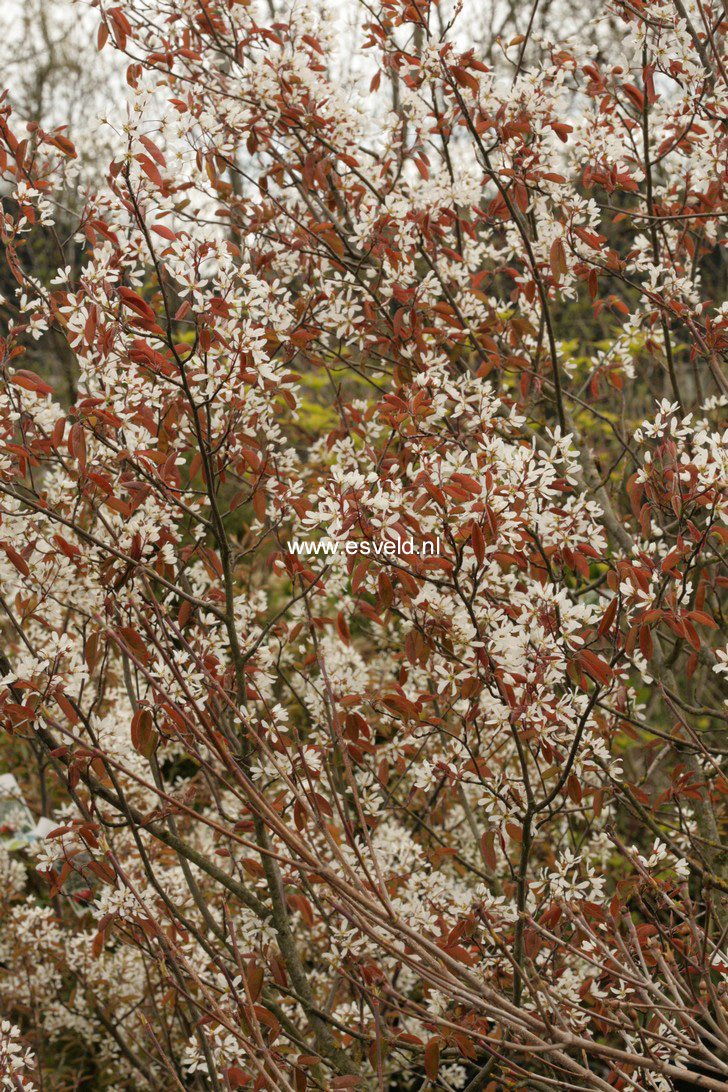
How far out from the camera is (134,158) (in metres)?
2.07

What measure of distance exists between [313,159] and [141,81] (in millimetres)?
843

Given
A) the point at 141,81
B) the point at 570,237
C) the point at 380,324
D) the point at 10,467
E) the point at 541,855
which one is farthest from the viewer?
the point at 541,855

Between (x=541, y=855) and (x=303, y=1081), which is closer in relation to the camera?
(x=303, y=1081)

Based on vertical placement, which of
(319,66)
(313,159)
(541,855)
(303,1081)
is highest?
(319,66)

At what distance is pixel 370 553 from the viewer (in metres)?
2.04

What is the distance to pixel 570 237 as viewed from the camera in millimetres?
2723

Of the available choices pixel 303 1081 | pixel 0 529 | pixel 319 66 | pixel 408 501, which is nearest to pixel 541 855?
pixel 303 1081

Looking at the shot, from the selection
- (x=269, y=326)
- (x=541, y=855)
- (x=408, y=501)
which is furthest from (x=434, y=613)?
(x=541, y=855)

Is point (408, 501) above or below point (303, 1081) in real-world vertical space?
above

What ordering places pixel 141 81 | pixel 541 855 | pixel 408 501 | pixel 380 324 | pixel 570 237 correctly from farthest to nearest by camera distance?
pixel 541 855 < pixel 380 324 < pixel 570 237 < pixel 408 501 < pixel 141 81

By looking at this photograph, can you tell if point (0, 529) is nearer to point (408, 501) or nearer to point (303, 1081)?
point (408, 501)

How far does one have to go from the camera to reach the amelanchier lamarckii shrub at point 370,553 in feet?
6.61

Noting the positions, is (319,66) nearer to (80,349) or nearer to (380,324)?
(380,324)

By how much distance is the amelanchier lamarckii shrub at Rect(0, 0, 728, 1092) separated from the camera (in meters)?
2.02
